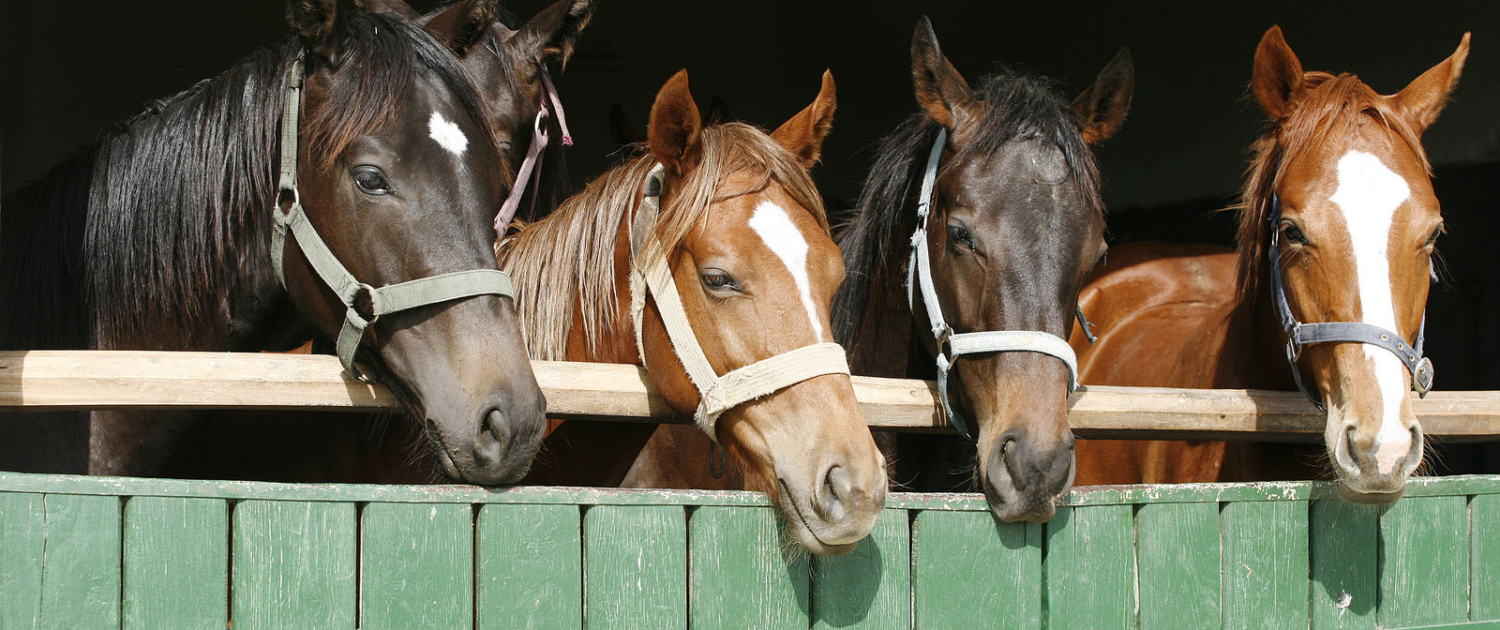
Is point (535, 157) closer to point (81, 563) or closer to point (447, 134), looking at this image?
point (447, 134)

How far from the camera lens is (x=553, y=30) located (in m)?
2.75

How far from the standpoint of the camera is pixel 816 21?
26.5ft

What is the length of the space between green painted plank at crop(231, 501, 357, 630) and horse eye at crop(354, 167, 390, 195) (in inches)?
22.5

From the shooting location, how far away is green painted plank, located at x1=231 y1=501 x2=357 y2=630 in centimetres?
147

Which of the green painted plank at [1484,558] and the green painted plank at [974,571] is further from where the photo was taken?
the green painted plank at [1484,558]

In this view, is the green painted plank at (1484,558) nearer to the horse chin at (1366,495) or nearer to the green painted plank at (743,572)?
the horse chin at (1366,495)

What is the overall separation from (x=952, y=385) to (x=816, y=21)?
6.41m

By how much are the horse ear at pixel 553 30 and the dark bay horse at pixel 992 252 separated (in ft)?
2.85

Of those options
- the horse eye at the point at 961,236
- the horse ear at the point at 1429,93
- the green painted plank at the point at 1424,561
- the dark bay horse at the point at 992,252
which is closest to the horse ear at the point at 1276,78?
the horse ear at the point at 1429,93

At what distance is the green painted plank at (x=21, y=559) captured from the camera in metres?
1.42

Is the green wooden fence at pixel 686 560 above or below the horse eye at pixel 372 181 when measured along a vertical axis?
below

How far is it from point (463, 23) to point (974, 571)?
5.38 feet

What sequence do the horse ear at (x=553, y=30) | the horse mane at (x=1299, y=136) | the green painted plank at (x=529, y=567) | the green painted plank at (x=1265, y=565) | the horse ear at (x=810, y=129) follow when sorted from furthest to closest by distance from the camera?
the horse ear at (x=553, y=30) < the horse mane at (x=1299, y=136) < the horse ear at (x=810, y=129) < the green painted plank at (x=1265, y=565) < the green painted plank at (x=529, y=567)

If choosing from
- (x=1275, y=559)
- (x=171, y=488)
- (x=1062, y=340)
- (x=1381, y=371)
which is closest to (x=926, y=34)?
(x=1062, y=340)
